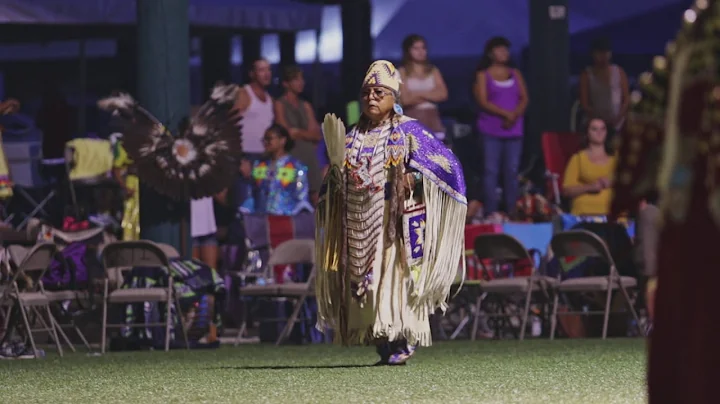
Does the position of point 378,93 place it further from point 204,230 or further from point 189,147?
point 204,230

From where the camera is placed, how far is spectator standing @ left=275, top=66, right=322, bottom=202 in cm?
1302

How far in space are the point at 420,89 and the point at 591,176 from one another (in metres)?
1.52

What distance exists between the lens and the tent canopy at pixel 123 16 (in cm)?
1410

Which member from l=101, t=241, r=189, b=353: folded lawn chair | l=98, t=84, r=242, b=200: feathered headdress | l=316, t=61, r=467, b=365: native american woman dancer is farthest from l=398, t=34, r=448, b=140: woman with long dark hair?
l=316, t=61, r=467, b=365: native american woman dancer

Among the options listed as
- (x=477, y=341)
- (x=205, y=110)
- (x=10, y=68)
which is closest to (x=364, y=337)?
(x=477, y=341)

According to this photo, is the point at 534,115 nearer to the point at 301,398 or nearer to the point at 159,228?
the point at 159,228

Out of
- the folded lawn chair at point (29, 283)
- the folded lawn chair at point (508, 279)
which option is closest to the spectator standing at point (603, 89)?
the folded lawn chair at point (508, 279)

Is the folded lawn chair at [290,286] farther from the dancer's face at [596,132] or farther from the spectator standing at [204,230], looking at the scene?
the dancer's face at [596,132]

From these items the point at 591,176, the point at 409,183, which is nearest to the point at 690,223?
the point at 409,183

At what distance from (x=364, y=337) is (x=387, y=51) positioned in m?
7.83

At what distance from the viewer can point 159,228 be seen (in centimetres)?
1183

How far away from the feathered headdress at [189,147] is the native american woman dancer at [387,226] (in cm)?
312

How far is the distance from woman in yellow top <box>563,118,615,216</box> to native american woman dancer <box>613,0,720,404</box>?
8.33 meters

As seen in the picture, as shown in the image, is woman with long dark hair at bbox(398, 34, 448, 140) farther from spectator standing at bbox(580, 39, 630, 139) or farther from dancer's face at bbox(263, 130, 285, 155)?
spectator standing at bbox(580, 39, 630, 139)
